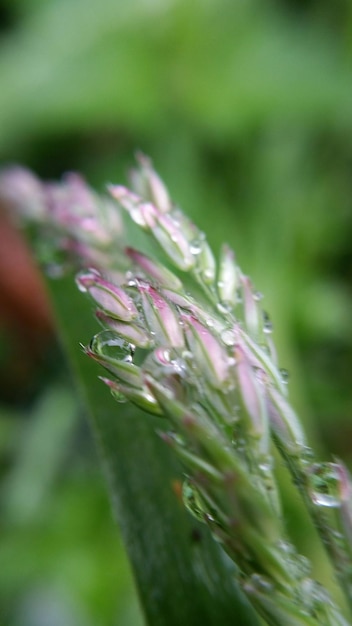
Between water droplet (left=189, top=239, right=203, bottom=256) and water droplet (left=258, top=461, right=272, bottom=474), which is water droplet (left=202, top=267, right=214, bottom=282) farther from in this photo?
water droplet (left=258, top=461, right=272, bottom=474)

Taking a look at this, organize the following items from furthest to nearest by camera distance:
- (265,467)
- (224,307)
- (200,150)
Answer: (200,150) < (224,307) < (265,467)

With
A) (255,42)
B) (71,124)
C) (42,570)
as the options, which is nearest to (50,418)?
(42,570)

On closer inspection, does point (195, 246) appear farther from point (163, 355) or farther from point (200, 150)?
point (200, 150)

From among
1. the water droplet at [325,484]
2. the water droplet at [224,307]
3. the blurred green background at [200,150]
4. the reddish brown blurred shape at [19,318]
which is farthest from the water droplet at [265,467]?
the reddish brown blurred shape at [19,318]

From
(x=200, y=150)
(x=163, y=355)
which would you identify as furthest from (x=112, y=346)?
(x=200, y=150)

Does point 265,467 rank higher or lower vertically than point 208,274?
lower

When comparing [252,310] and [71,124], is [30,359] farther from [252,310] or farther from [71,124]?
[252,310]

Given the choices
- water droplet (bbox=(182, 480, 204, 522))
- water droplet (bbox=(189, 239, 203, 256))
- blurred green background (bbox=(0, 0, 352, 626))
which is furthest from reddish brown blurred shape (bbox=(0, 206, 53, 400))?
water droplet (bbox=(182, 480, 204, 522))
